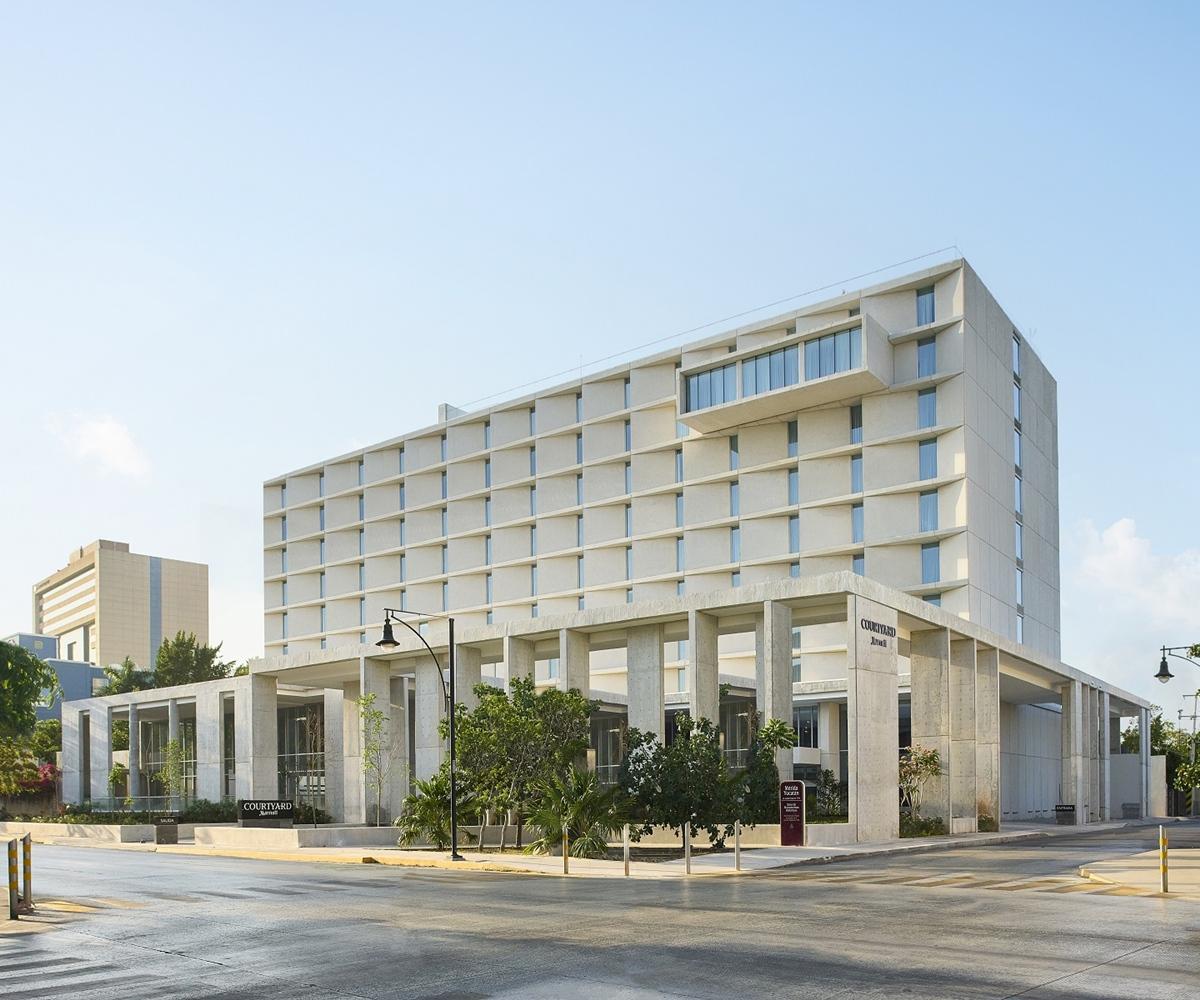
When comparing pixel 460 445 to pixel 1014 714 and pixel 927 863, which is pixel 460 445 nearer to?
pixel 1014 714

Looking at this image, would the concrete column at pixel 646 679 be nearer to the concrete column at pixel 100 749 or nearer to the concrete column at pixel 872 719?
the concrete column at pixel 872 719

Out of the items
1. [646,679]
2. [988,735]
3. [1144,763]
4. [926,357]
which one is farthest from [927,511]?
[646,679]

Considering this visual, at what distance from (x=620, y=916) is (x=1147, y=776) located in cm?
7407

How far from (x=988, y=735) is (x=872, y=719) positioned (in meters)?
13.1

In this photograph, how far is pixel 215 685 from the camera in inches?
2724

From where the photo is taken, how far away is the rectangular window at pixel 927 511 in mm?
76188

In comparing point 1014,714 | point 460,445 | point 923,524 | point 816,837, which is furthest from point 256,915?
point 460,445

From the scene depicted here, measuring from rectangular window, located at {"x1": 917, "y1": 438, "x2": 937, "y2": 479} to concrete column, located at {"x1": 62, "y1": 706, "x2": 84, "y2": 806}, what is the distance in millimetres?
56606

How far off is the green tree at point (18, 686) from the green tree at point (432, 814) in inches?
496

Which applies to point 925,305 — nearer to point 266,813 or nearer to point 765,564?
point 765,564

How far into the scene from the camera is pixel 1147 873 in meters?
25.3

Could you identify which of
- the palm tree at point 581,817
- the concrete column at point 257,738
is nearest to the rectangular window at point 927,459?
the concrete column at point 257,738

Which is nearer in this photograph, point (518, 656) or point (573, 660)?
point (573, 660)

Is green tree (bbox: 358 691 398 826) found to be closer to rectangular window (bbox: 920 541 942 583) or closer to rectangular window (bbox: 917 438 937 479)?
rectangular window (bbox: 920 541 942 583)
